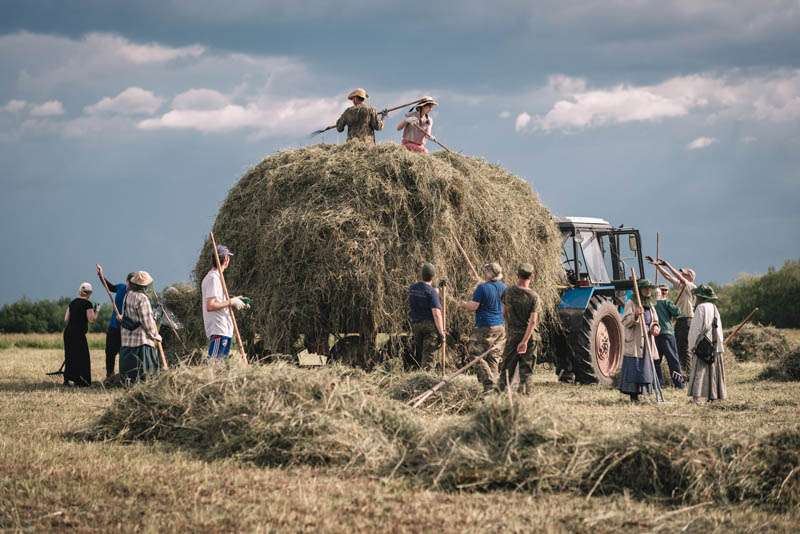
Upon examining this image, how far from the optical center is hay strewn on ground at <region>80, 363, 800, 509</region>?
5.00 metres

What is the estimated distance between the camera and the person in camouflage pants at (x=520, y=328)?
8508mm

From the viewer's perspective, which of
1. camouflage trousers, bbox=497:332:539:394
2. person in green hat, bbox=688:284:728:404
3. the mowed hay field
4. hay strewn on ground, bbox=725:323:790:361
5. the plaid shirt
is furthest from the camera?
hay strewn on ground, bbox=725:323:790:361

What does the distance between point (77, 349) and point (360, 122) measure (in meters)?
5.53

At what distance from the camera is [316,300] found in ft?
31.0

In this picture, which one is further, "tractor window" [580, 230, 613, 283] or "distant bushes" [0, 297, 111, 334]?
"distant bushes" [0, 297, 111, 334]

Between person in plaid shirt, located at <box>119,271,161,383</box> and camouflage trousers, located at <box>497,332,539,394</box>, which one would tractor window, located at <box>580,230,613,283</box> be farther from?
person in plaid shirt, located at <box>119,271,161,383</box>

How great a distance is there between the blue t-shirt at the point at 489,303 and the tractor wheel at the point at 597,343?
317 cm

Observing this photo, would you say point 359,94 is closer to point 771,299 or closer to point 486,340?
point 486,340

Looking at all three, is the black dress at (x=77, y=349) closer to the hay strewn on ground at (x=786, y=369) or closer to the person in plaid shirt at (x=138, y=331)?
the person in plaid shirt at (x=138, y=331)

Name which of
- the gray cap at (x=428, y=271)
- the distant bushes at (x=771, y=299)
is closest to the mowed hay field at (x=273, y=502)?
the gray cap at (x=428, y=271)

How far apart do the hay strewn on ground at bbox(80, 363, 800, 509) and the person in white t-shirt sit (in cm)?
156

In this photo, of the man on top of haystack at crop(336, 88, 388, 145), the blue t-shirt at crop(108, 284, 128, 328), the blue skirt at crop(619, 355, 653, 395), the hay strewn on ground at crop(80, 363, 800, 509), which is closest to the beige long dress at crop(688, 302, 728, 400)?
the blue skirt at crop(619, 355, 653, 395)

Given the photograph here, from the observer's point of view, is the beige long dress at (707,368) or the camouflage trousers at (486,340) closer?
the camouflage trousers at (486,340)

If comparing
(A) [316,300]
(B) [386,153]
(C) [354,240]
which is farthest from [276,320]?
(B) [386,153]
